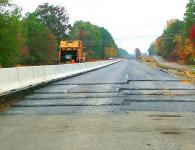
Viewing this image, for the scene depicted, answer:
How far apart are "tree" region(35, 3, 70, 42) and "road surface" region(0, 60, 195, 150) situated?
137487 millimetres

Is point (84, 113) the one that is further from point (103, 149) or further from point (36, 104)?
point (103, 149)

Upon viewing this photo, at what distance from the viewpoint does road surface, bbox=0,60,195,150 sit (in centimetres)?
907

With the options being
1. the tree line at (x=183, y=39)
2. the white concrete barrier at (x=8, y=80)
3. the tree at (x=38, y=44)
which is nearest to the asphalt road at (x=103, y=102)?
the white concrete barrier at (x=8, y=80)

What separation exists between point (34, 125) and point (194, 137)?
146 inches

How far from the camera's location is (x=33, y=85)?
21422mm

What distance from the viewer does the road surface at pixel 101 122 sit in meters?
9.07

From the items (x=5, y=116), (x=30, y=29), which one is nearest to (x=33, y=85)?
(x=5, y=116)

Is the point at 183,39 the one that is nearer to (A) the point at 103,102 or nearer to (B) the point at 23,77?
(B) the point at 23,77

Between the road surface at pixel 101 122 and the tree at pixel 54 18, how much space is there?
5413 inches

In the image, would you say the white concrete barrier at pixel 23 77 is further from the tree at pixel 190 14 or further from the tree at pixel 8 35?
the tree at pixel 190 14

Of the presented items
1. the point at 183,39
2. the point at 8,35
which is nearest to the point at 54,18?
the point at 183,39

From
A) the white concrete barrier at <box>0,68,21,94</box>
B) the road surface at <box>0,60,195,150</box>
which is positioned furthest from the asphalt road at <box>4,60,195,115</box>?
the white concrete barrier at <box>0,68,21,94</box>

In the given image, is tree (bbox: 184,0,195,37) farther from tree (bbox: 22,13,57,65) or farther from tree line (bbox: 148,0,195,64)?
tree (bbox: 22,13,57,65)

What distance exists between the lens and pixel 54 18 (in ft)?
507
